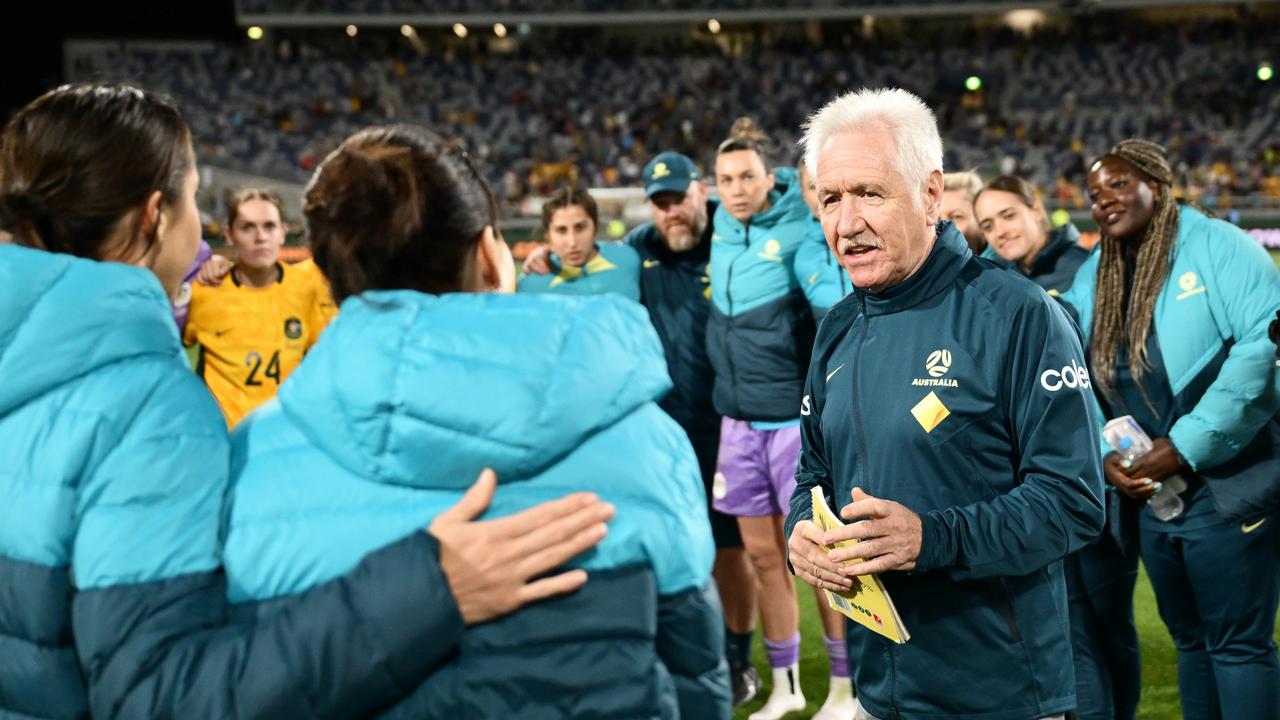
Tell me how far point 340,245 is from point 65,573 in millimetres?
553

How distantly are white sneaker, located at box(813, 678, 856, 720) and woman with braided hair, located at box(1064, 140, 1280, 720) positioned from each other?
140cm

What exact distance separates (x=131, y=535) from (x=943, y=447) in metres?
1.46

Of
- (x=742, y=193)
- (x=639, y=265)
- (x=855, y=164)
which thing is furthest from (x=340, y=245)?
(x=639, y=265)

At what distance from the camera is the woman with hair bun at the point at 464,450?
4.46 feet

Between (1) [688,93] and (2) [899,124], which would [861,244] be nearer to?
(2) [899,124]

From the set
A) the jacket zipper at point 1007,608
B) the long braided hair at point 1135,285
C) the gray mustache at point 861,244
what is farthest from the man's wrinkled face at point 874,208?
the long braided hair at point 1135,285

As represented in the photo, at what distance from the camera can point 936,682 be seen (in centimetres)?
216

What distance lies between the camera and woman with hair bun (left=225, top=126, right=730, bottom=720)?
4.46 ft

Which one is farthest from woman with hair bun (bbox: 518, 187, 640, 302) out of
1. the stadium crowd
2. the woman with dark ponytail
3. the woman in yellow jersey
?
the stadium crowd

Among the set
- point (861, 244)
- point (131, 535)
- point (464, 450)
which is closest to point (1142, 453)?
point (861, 244)

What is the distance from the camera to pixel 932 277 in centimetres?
223

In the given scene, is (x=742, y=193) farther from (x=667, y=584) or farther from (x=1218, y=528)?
(x=667, y=584)

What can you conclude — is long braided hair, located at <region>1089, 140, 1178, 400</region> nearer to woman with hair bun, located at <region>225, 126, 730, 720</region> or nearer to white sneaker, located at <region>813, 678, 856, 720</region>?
white sneaker, located at <region>813, 678, 856, 720</region>

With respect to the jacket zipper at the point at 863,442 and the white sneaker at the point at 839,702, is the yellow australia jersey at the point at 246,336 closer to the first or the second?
the white sneaker at the point at 839,702
